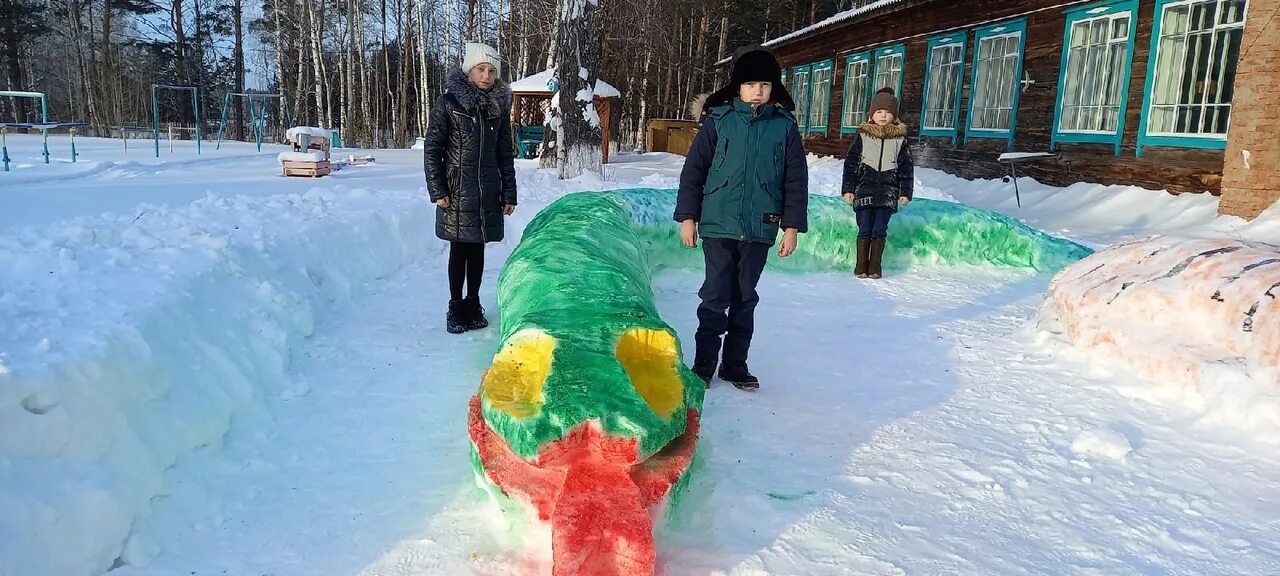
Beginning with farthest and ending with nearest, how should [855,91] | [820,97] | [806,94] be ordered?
[806,94]
[820,97]
[855,91]

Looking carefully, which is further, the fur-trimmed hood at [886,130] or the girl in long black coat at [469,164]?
the fur-trimmed hood at [886,130]

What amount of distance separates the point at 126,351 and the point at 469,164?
1995 mm

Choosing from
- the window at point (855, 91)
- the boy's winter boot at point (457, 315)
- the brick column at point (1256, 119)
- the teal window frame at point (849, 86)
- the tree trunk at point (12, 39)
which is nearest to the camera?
the boy's winter boot at point (457, 315)

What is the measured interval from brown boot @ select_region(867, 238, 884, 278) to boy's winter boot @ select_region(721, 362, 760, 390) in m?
3.07

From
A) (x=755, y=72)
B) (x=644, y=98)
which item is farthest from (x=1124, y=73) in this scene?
(x=644, y=98)

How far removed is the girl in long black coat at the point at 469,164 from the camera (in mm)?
4156

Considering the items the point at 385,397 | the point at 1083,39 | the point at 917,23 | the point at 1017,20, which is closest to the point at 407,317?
the point at 385,397

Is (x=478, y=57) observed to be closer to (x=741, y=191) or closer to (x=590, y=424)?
(x=741, y=191)

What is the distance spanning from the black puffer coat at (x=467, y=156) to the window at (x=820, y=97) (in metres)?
15.4

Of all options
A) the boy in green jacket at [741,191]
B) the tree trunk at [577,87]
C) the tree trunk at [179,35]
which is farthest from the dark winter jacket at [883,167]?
the tree trunk at [179,35]

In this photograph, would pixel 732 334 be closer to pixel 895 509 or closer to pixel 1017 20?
pixel 895 509

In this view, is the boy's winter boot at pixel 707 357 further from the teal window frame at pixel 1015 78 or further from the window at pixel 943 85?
the window at pixel 943 85

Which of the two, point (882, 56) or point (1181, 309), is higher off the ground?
point (882, 56)

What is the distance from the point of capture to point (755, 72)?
3.37 m
